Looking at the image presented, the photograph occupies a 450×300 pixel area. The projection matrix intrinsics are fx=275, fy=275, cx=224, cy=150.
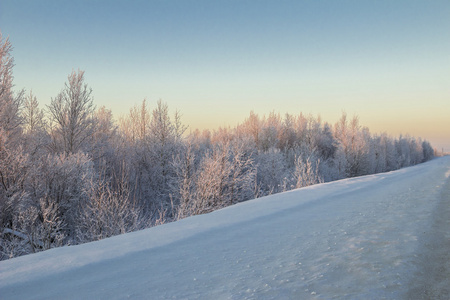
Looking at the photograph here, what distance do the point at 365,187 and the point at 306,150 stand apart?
84.5ft

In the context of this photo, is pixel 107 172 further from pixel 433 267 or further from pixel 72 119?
pixel 433 267

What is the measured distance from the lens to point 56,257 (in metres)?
3.62

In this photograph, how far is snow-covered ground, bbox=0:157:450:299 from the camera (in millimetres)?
2627

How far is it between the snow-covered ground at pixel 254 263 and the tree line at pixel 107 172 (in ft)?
17.6

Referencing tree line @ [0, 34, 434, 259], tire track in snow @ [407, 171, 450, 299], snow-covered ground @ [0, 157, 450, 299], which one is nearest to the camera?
tire track in snow @ [407, 171, 450, 299]

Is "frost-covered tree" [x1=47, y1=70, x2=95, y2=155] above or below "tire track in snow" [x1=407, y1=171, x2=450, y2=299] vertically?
above

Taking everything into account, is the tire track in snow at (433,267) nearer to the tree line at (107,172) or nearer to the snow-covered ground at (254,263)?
the snow-covered ground at (254,263)

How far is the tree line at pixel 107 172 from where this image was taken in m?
11.3

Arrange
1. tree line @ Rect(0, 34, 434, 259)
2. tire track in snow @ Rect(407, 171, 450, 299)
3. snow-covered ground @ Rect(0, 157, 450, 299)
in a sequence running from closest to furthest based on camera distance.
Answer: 1. tire track in snow @ Rect(407, 171, 450, 299)
2. snow-covered ground @ Rect(0, 157, 450, 299)
3. tree line @ Rect(0, 34, 434, 259)

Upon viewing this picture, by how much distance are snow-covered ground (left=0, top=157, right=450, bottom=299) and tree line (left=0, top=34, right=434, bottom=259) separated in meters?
5.35

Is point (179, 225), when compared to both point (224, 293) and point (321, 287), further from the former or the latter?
point (321, 287)

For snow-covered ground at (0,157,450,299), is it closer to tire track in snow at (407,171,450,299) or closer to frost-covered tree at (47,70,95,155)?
tire track in snow at (407,171,450,299)

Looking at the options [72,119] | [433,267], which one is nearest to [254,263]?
[433,267]

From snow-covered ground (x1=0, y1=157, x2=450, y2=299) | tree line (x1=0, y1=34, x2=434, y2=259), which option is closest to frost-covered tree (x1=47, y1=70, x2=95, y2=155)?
tree line (x1=0, y1=34, x2=434, y2=259)
